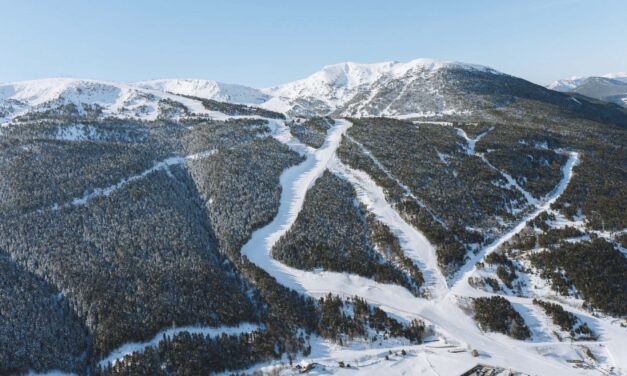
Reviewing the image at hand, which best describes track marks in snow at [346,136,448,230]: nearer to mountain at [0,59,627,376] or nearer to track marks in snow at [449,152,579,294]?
mountain at [0,59,627,376]

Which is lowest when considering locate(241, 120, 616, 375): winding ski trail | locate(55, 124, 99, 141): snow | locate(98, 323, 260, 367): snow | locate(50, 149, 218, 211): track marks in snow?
locate(98, 323, 260, 367): snow

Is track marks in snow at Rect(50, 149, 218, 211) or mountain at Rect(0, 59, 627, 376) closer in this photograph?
mountain at Rect(0, 59, 627, 376)

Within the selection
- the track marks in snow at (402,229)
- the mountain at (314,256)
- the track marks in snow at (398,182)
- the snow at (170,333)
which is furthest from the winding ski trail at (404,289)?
the snow at (170,333)

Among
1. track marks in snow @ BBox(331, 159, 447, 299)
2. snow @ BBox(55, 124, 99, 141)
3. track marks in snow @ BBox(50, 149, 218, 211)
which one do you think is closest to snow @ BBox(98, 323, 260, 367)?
track marks in snow @ BBox(331, 159, 447, 299)

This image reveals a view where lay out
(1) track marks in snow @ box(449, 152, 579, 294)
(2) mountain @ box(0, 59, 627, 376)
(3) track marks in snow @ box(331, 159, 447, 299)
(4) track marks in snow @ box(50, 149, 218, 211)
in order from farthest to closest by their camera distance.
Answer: (4) track marks in snow @ box(50, 149, 218, 211) < (1) track marks in snow @ box(449, 152, 579, 294) < (3) track marks in snow @ box(331, 159, 447, 299) < (2) mountain @ box(0, 59, 627, 376)

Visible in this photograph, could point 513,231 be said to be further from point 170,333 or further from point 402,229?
point 170,333
